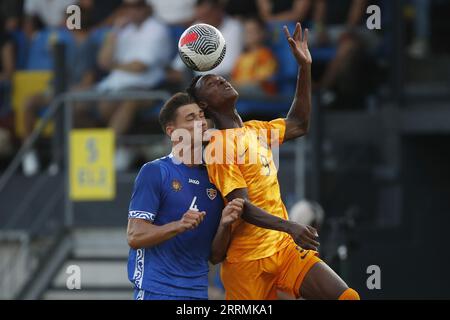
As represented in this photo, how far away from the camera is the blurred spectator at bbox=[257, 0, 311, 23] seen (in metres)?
13.4

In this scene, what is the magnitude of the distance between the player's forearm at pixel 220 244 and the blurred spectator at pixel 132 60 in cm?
542

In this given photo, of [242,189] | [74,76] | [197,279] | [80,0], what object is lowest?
[197,279]

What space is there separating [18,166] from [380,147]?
4.05m

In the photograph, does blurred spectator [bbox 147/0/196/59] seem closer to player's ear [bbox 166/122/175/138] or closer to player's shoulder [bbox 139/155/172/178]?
player's ear [bbox 166/122/175/138]

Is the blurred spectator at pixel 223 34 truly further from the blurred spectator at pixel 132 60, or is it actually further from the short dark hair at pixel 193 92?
the short dark hair at pixel 193 92

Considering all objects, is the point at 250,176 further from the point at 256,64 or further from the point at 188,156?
the point at 256,64

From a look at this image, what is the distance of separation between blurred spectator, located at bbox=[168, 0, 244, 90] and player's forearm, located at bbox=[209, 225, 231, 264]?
5.35 metres

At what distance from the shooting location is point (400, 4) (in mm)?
13156

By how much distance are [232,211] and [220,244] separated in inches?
16.3

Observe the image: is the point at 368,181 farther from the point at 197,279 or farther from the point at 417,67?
the point at 197,279

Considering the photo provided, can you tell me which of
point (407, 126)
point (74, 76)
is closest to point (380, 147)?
point (407, 126)

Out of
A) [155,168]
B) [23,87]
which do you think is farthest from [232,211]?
[23,87]

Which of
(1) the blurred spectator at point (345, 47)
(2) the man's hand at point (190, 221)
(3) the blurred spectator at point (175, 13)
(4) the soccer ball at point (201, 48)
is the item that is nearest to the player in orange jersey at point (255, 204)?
(4) the soccer ball at point (201, 48)

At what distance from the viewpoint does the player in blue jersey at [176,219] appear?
746cm
